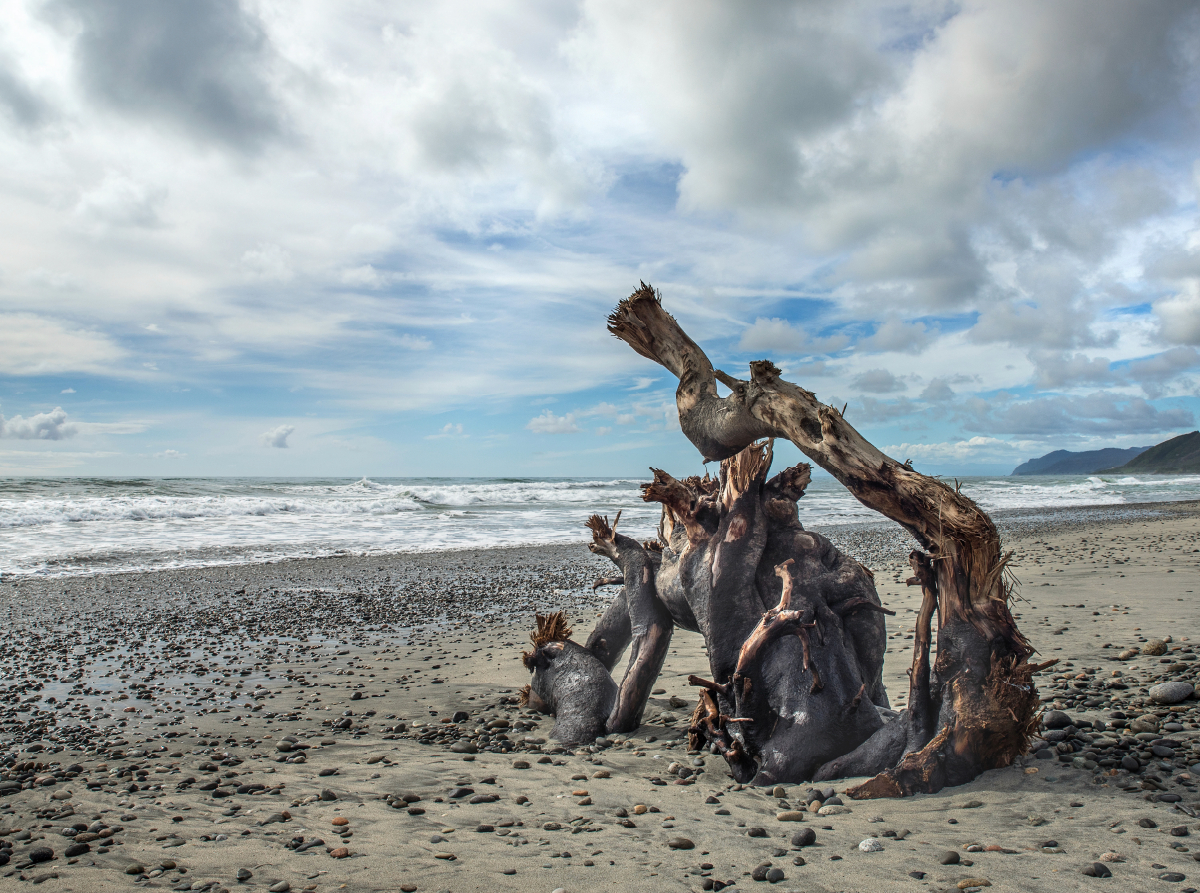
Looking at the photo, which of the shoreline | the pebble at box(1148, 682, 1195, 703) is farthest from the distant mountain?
the pebble at box(1148, 682, 1195, 703)

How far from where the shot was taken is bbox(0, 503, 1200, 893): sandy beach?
339cm

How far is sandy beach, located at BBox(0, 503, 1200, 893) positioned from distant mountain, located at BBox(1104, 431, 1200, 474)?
174 m

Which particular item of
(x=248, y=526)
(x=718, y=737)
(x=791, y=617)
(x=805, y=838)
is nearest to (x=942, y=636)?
(x=791, y=617)

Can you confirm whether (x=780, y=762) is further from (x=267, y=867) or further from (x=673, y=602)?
(x=267, y=867)

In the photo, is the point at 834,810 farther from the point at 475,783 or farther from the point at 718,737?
the point at 475,783

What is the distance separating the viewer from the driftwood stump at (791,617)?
4.11 metres

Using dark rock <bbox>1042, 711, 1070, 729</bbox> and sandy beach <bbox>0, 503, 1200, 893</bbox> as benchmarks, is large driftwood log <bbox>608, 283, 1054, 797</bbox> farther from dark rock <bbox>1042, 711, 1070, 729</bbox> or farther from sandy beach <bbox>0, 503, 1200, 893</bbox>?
dark rock <bbox>1042, 711, 1070, 729</bbox>

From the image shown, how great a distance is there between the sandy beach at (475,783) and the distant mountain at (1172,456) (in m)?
174

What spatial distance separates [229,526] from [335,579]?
43.4 feet

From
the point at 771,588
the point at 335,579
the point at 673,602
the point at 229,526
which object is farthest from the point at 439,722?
the point at 229,526

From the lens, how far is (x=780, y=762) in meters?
4.56

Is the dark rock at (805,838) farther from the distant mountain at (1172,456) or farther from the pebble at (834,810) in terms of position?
the distant mountain at (1172,456)

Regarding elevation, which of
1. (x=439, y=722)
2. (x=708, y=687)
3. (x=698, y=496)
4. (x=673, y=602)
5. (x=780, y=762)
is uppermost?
(x=698, y=496)

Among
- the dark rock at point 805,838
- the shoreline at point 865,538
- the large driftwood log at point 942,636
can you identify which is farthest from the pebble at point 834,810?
the shoreline at point 865,538
